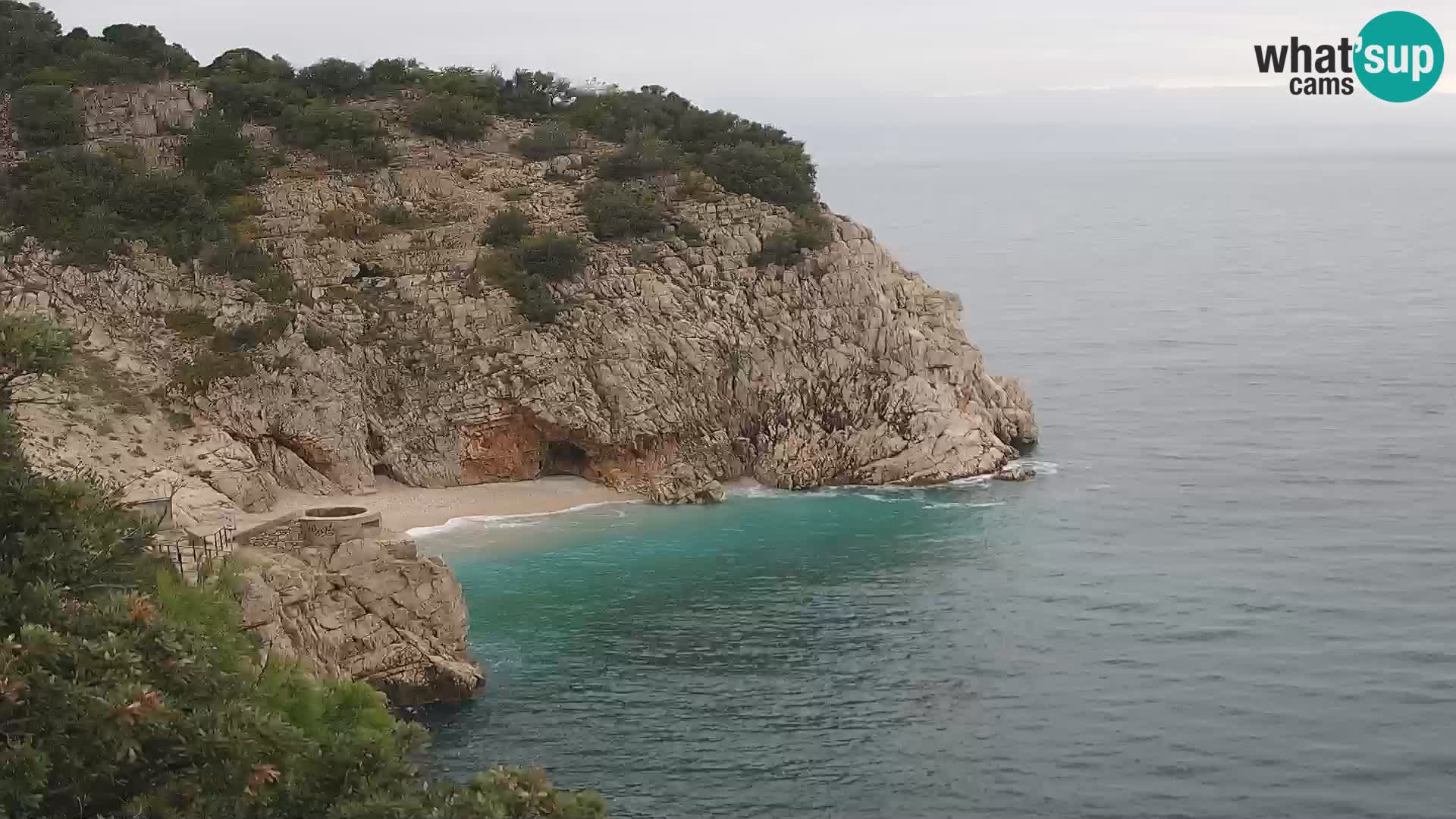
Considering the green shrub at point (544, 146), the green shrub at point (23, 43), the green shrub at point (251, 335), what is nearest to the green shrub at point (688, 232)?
the green shrub at point (544, 146)

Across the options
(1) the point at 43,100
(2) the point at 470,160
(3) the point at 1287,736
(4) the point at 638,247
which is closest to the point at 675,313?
(4) the point at 638,247

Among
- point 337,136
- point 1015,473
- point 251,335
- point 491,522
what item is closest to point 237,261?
point 251,335

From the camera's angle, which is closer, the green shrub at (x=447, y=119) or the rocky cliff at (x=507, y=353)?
the rocky cliff at (x=507, y=353)

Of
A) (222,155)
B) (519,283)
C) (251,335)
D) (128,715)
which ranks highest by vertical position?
(222,155)

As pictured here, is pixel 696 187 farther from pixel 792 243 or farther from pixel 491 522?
pixel 491 522

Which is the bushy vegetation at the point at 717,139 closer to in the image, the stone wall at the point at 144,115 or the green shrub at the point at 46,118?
the stone wall at the point at 144,115

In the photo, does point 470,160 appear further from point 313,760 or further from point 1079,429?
point 313,760
